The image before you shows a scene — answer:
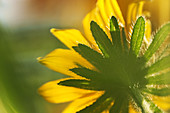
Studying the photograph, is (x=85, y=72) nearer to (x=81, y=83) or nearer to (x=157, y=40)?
(x=81, y=83)

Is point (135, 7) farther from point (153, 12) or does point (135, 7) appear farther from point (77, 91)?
point (77, 91)

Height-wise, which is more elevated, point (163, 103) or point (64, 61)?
point (64, 61)

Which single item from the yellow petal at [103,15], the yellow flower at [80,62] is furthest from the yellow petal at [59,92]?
the yellow petal at [103,15]

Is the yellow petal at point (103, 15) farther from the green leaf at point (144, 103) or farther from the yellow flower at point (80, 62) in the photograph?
the green leaf at point (144, 103)

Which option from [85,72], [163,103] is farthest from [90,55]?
[163,103]

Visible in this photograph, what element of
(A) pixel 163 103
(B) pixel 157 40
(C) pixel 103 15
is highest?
(C) pixel 103 15

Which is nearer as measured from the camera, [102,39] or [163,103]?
[102,39]
